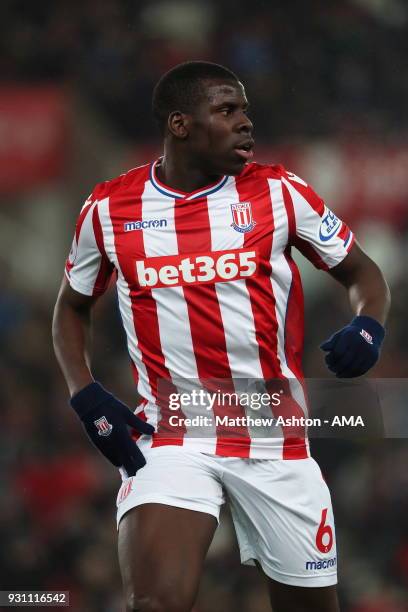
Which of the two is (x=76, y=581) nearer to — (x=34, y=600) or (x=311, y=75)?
(x=34, y=600)

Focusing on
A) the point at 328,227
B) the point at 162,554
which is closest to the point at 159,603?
the point at 162,554

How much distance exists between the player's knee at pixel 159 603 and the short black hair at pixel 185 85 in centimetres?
125

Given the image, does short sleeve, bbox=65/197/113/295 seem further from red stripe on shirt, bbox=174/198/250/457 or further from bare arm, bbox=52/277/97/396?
red stripe on shirt, bbox=174/198/250/457

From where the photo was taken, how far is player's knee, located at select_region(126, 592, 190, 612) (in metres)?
2.42

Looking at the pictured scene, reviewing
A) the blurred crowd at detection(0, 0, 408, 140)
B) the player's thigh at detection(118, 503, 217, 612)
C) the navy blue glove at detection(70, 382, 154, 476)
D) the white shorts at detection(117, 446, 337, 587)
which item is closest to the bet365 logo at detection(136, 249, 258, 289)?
the navy blue glove at detection(70, 382, 154, 476)

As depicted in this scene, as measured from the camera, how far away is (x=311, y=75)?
538cm

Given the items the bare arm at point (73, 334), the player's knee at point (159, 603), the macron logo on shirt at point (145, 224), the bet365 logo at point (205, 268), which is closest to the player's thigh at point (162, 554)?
the player's knee at point (159, 603)

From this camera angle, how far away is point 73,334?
2.94 metres

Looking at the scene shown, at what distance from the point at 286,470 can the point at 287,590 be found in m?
0.31

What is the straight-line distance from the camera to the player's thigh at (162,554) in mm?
2432

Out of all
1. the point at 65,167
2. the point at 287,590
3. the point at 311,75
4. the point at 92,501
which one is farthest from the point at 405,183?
the point at 287,590

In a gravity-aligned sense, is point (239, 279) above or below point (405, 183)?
below

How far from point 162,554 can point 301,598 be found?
0.49 meters

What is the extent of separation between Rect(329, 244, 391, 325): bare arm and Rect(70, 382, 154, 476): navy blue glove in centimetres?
63
